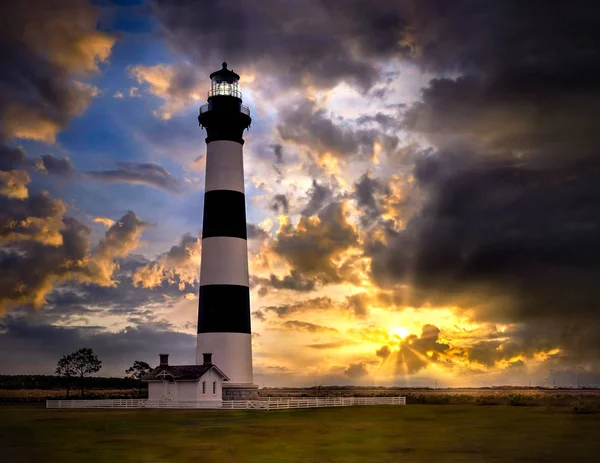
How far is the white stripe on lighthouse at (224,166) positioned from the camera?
5425 centimetres

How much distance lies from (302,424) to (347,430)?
14.3ft

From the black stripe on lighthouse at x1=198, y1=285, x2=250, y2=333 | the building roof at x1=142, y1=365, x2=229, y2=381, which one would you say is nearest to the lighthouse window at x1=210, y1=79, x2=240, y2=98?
the black stripe on lighthouse at x1=198, y1=285, x2=250, y2=333

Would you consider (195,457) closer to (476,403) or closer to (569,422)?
(569,422)

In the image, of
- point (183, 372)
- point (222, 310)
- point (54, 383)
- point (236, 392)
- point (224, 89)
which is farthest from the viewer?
point (54, 383)

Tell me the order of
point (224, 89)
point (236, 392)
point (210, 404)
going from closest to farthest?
point (210, 404) → point (236, 392) → point (224, 89)

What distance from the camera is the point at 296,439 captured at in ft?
92.4

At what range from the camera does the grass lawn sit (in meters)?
23.0

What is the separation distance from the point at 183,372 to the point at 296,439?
26044mm

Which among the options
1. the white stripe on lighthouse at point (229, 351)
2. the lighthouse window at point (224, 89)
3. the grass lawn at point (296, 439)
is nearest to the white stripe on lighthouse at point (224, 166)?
the lighthouse window at point (224, 89)

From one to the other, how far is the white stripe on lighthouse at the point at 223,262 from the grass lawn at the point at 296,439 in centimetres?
1346

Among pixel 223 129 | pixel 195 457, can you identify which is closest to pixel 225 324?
pixel 223 129

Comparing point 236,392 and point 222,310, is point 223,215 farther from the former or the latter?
point 236,392

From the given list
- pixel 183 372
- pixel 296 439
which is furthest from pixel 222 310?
pixel 296 439

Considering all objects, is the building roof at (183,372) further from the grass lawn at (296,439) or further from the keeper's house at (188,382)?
the grass lawn at (296,439)
